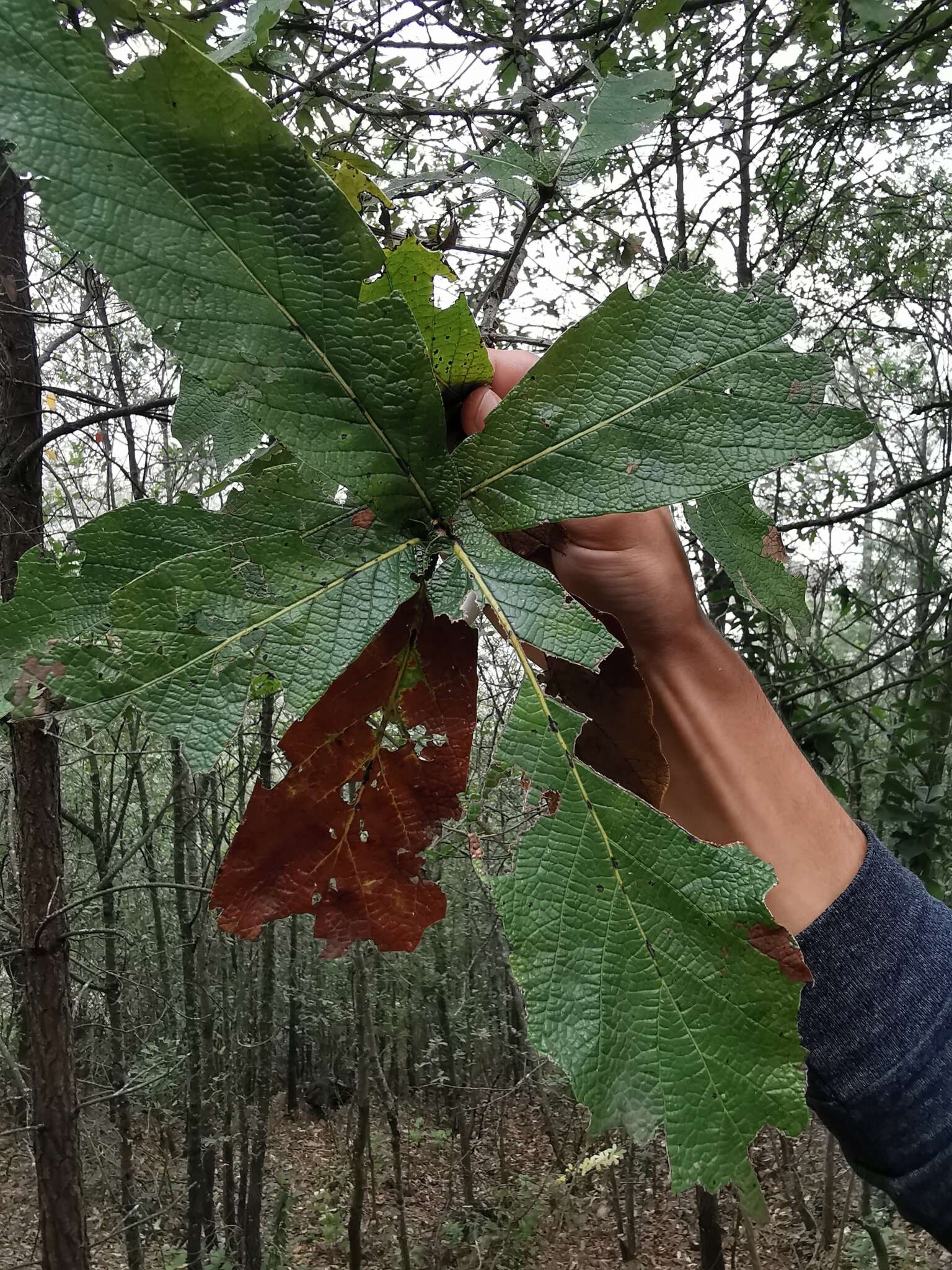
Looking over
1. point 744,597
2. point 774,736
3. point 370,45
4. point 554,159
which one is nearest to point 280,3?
point 554,159

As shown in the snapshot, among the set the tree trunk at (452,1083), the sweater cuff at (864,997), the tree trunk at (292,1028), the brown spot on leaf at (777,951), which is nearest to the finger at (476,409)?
the brown spot on leaf at (777,951)

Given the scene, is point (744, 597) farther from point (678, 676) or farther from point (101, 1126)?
point (101, 1126)

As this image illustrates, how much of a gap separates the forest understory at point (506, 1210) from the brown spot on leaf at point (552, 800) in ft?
17.9

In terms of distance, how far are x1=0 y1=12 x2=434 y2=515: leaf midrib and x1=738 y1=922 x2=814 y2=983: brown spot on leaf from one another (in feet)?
1.01

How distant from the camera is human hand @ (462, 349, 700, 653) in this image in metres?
0.69

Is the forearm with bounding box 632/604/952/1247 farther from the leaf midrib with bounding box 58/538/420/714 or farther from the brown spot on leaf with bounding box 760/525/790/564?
the leaf midrib with bounding box 58/538/420/714

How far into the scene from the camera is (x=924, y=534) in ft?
14.1

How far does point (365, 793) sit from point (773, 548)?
→ 1.25 ft

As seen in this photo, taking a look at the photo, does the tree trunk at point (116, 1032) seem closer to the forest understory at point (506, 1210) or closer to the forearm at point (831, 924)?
the forest understory at point (506, 1210)

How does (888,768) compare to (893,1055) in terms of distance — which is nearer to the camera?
(893,1055)

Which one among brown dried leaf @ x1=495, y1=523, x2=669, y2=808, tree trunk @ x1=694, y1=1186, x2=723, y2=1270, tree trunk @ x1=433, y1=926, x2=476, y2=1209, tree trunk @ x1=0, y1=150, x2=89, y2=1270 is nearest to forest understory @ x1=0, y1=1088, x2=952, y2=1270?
tree trunk @ x1=433, y1=926, x2=476, y2=1209

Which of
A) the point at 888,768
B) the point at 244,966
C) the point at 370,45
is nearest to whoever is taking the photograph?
the point at 370,45

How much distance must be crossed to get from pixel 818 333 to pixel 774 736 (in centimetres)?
406

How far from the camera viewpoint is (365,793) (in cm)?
56
